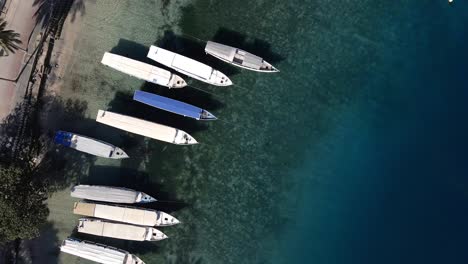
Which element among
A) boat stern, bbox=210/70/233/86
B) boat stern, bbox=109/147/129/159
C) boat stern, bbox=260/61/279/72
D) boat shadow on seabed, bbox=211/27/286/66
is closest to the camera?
boat stern, bbox=109/147/129/159

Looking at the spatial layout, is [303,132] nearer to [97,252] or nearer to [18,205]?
[97,252]

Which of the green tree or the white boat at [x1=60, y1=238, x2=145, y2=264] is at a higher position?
the green tree

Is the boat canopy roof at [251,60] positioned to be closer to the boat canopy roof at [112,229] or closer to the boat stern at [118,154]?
the boat stern at [118,154]

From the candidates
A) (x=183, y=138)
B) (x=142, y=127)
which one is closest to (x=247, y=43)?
(x=183, y=138)

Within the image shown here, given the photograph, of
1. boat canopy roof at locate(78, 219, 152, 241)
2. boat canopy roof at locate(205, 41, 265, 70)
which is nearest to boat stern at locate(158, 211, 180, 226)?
boat canopy roof at locate(78, 219, 152, 241)

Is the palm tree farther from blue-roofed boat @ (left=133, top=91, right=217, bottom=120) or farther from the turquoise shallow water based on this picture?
blue-roofed boat @ (left=133, top=91, right=217, bottom=120)

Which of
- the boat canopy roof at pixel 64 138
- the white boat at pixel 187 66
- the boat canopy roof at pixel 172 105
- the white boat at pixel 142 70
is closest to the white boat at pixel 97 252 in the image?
the boat canopy roof at pixel 64 138

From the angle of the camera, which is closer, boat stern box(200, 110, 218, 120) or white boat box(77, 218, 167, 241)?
white boat box(77, 218, 167, 241)
